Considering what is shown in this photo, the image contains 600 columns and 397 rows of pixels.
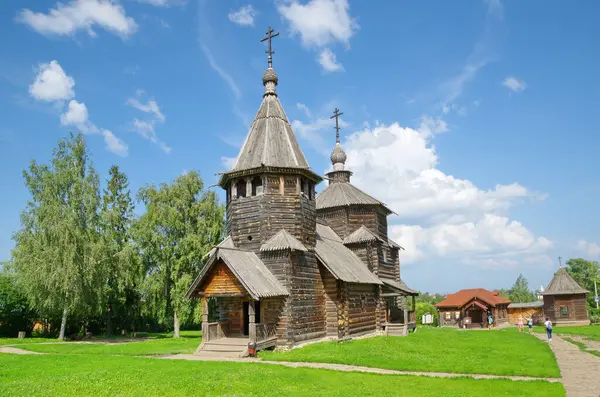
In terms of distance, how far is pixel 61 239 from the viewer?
31.0m

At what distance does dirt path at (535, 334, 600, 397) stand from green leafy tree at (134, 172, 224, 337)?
23746 mm

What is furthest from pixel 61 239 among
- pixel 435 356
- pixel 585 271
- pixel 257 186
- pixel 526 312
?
pixel 585 271

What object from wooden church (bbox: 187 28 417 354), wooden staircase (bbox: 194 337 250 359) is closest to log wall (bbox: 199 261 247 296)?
wooden church (bbox: 187 28 417 354)

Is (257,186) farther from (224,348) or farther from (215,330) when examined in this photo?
(224,348)

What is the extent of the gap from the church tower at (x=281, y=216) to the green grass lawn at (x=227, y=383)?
6.91 m

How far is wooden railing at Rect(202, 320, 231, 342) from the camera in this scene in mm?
21891

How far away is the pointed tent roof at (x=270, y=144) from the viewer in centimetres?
2489

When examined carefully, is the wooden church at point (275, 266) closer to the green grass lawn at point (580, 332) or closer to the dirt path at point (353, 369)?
the dirt path at point (353, 369)

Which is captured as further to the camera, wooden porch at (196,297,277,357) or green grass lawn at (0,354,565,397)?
wooden porch at (196,297,277,357)

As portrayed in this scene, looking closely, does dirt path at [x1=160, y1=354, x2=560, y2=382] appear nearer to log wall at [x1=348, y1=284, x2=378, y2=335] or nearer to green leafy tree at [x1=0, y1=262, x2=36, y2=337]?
log wall at [x1=348, y1=284, x2=378, y2=335]

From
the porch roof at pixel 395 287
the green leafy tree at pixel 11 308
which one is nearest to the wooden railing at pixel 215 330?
the porch roof at pixel 395 287

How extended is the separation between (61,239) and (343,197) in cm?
2015

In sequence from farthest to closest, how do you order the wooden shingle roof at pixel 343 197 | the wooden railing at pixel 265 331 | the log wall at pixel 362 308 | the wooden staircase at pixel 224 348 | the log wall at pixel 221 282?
the wooden shingle roof at pixel 343 197 < the log wall at pixel 362 308 < the log wall at pixel 221 282 < the wooden railing at pixel 265 331 < the wooden staircase at pixel 224 348

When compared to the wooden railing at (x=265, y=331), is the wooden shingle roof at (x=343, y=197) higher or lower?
higher
